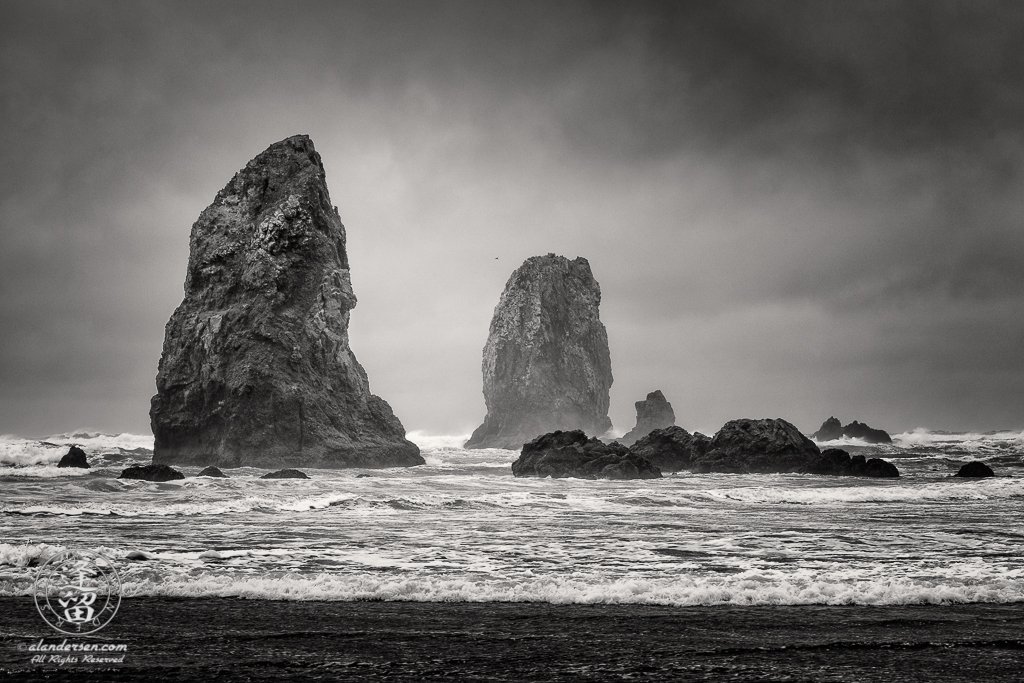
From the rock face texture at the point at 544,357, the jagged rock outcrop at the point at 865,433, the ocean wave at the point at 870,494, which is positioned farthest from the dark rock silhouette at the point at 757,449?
the rock face texture at the point at 544,357

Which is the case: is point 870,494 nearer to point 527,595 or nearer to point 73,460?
point 527,595

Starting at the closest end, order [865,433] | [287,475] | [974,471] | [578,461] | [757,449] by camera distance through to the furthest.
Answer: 1. [287,475]
2. [974,471]
3. [578,461]
4. [757,449]
5. [865,433]

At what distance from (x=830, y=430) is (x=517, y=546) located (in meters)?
112

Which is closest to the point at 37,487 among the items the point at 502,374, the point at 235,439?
the point at 235,439

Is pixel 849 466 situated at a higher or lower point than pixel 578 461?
lower

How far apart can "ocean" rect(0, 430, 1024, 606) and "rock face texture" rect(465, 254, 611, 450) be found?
9242 cm

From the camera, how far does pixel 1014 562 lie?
9805 millimetres

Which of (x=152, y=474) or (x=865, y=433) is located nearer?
(x=152, y=474)

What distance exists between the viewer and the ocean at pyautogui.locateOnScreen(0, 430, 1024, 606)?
760cm

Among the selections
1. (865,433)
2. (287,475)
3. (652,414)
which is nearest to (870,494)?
(287,475)

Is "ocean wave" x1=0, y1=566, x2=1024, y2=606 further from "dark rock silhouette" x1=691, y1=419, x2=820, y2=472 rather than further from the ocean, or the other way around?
"dark rock silhouette" x1=691, y1=419, x2=820, y2=472

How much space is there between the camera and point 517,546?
11.2m

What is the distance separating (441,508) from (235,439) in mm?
32286

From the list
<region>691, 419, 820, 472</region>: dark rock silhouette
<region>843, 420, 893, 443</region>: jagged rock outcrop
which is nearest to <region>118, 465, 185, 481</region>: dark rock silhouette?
<region>691, 419, 820, 472</region>: dark rock silhouette
